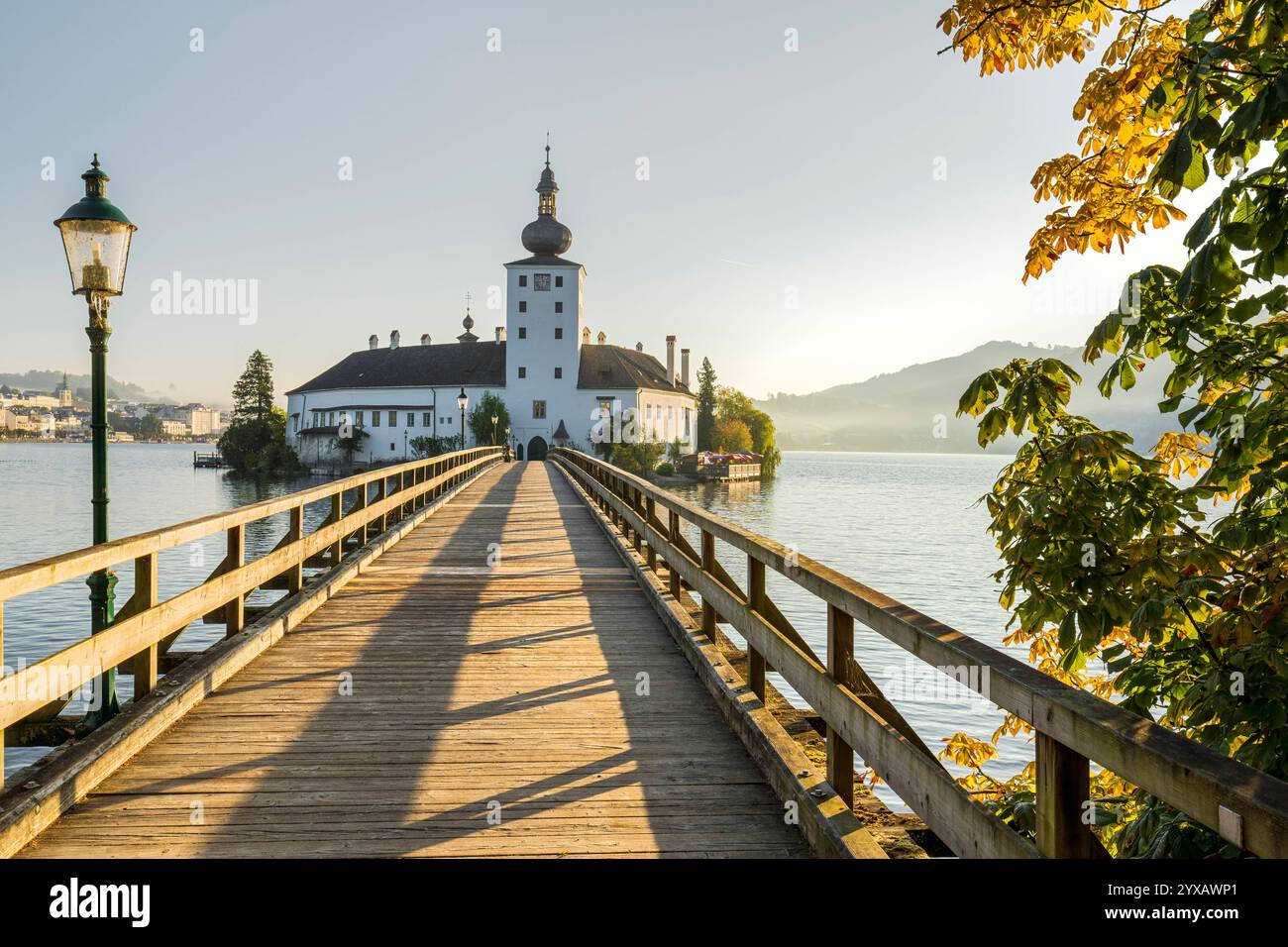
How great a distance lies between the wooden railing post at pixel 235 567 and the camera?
6.21 m

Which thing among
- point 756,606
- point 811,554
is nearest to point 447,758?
A: point 756,606

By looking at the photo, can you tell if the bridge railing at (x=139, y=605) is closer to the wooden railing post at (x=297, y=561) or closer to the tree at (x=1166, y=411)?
the wooden railing post at (x=297, y=561)

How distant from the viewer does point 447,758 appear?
473 centimetres

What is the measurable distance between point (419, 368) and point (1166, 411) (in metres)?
97.2

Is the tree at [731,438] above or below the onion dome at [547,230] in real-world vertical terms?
below

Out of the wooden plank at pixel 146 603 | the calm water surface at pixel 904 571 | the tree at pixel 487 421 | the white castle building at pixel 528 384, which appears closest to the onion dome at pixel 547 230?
the white castle building at pixel 528 384

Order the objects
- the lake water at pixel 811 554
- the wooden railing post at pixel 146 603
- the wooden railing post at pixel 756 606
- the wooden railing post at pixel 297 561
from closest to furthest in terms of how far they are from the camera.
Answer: the wooden railing post at pixel 146 603 → the wooden railing post at pixel 756 606 → the wooden railing post at pixel 297 561 → the lake water at pixel 811 554

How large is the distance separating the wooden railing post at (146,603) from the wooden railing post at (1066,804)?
4.26m

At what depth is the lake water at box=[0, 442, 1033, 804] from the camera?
17.0 metres

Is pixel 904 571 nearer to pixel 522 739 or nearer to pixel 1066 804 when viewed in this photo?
pixel 522 739

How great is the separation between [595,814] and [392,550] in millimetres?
9955
